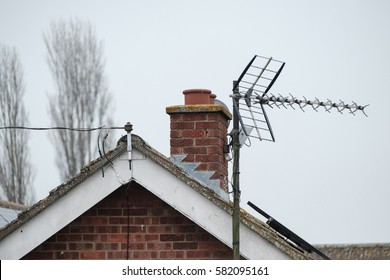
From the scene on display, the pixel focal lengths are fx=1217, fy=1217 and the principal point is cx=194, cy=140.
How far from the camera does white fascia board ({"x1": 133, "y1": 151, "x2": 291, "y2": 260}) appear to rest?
1093cm

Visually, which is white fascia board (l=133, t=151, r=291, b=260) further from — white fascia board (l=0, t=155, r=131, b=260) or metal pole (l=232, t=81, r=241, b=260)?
white fascia board (l=0, t=155, r=131, b=260)

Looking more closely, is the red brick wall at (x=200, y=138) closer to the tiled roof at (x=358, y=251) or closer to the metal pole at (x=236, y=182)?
the metal pole at (x=236, y=182)

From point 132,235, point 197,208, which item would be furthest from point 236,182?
point 132,235

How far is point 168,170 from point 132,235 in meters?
0.80

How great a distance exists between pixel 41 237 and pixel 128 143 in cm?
118

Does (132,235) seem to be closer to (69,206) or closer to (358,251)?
(69,206)

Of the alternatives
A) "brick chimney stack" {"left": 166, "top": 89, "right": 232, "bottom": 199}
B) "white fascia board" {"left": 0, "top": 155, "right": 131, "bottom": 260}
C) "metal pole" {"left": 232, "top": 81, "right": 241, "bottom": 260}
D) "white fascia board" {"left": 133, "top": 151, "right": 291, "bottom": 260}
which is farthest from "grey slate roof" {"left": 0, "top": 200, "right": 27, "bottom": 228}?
"metal pole" {"left": 232, "top": 81, "right": 241, "bottom": 260}

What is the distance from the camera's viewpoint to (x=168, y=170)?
11.1m

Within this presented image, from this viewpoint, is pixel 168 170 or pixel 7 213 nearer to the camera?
pixel 168 170

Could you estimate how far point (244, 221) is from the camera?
10.9m

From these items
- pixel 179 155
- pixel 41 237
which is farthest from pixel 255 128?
pixel 41 237

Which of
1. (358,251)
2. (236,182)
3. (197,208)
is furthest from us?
(358,251)

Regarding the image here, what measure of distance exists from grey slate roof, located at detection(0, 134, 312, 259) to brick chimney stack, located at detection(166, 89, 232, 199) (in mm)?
611
